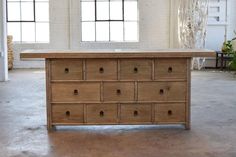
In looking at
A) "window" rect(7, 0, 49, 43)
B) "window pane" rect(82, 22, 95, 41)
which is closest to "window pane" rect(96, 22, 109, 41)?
"window pane" rect(82, 22, 95, 41)

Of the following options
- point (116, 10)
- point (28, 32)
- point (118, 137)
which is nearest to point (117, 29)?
point (116, 10)

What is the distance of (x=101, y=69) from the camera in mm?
4496

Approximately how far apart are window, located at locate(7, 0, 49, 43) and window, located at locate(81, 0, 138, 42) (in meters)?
1.08

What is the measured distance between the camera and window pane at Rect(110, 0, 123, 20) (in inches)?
466

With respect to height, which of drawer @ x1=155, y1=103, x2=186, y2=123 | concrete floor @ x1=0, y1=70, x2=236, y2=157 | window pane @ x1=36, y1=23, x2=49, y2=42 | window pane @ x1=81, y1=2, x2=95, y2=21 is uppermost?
window pane @ x1=81, y1=2, x2=95, y2=21

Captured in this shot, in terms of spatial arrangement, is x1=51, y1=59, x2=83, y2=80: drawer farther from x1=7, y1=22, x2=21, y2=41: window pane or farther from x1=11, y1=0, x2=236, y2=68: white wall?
x1=7, y1=22, x2=21, y2=41: window pane

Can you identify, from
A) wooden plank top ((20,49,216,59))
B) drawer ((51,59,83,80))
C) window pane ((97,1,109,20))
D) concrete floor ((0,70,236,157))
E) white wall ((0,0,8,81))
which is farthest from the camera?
window pane ((97,1,109,20))

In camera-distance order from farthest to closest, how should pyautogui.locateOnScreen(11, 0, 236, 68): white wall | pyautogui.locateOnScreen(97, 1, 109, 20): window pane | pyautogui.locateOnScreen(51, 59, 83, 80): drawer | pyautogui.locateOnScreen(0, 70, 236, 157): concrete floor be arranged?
pyautogui.locateOnScreen(97, 1, 109, 20): window pane, pyautogui.locateOnScreen(11, 0, 236, 68): white wall, pyautogui.locateOnScreen(51, 59, 83, 80): drawer, pyautogui.locateOnScreen(0, 70, 236, 157): concrete floor

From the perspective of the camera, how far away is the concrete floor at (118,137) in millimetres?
3830

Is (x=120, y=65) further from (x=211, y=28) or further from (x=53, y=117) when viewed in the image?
(x=211, y=28)

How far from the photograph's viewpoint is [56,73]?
176 inches

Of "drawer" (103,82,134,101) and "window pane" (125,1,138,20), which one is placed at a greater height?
"window pane" (125,1,138,20)

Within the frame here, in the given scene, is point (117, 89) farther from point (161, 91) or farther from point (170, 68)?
point (170, 68)

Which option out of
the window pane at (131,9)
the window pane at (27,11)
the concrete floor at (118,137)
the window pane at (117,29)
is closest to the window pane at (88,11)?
the window pane at (117,29)
